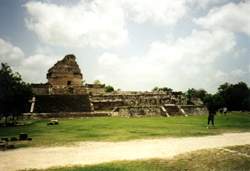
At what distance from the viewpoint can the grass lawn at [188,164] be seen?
9266 millimetres

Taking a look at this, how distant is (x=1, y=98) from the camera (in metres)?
27.5

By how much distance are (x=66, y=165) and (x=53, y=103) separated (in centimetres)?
3361

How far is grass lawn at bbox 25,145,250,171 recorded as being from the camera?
30.4 ft

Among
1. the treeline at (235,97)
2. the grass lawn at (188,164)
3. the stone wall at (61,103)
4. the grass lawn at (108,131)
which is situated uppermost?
the treeline at (235,97)

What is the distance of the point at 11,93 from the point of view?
28.1 metres

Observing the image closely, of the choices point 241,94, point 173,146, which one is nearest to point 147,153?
point 173,146

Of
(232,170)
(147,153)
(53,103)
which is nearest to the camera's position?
(232,170)

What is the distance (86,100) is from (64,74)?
11.4 m

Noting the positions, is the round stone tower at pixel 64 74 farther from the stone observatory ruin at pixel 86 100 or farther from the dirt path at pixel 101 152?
the dirt path at pixel 101 152

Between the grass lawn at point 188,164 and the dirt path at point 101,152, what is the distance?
2.22 feet

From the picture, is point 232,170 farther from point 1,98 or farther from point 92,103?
point 92,103

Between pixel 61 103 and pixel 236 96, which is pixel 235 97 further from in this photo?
pixel 61 103

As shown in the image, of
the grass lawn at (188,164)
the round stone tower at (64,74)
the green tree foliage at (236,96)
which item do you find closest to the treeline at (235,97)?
the green tree foliage at (236,96)

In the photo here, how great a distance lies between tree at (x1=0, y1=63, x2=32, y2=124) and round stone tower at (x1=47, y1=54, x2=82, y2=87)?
77.6 feet
